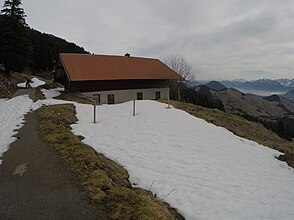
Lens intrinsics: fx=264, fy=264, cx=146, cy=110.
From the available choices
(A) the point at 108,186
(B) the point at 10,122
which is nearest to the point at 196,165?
(A) the point at 108,186

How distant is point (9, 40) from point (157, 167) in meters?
38.2

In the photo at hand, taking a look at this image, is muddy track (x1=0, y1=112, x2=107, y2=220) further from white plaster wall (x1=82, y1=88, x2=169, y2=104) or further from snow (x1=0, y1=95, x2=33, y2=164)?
white plaster wall (x1=82, y1=88, x2=169, y2=104)

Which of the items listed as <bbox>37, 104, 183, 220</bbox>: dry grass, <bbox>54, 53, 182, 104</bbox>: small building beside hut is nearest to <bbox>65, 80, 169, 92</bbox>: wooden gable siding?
<bbox>54, 53, 182, 104</bbox>: small building beside hut

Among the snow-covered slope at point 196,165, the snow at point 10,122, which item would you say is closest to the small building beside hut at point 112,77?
the snow at point 10,122

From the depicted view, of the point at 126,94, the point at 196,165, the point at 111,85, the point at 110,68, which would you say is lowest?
the point at 196,165

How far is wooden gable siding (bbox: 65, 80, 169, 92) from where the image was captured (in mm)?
34625

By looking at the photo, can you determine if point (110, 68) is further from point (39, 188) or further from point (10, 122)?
point (39, 188)

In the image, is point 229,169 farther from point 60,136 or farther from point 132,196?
point 60,136

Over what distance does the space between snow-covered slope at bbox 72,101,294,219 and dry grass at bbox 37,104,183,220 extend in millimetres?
665

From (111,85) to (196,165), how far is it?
27185 millimetres

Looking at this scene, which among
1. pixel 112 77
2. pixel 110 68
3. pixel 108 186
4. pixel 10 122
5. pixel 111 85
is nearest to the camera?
pixel 108 186

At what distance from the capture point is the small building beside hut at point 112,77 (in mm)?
35000

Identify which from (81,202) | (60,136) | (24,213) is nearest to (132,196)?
(81,202)

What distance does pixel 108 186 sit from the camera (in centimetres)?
767
